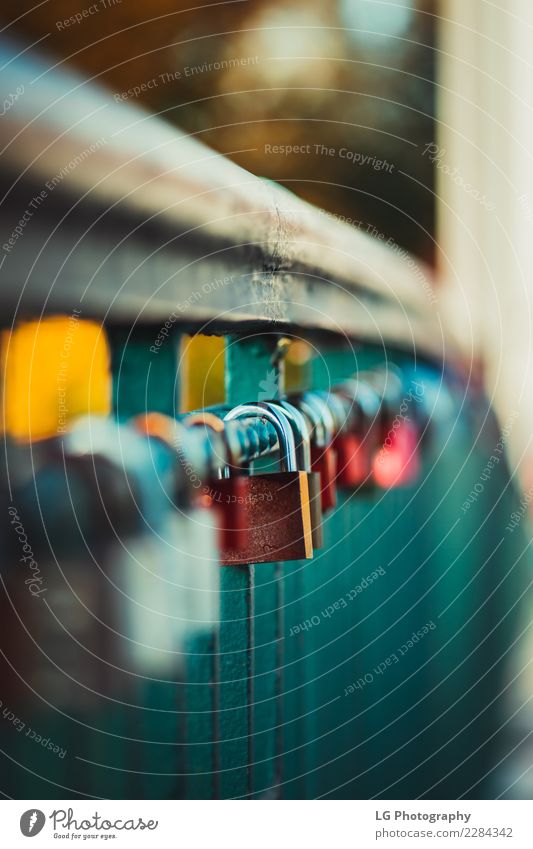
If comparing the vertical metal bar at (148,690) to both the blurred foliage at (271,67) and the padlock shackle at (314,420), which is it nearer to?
the padlock shackle at (314,420)

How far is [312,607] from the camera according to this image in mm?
797

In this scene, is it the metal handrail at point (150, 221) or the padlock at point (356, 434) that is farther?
the padlock at point (356, 434)

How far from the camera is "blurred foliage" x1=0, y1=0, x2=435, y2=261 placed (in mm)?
809

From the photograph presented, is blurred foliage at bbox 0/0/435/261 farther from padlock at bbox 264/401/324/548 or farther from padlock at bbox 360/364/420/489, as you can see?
padlock at bbox 264/401/324/548

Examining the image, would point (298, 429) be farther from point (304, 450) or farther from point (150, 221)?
point (150, 221)

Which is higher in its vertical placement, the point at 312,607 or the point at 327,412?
the point at 327,412

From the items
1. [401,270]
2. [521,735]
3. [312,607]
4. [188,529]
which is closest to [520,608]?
[521,735]

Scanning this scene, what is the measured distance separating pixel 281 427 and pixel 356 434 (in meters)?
0.25

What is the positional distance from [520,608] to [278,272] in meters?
0.57

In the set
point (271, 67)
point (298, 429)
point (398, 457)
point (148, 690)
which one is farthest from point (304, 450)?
point (271, 67)

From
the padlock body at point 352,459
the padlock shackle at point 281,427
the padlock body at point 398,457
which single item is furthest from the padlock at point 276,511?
the padlock body at point 398,457

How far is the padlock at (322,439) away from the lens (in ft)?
1.95

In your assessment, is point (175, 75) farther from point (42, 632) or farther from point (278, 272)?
point (42, 632)
